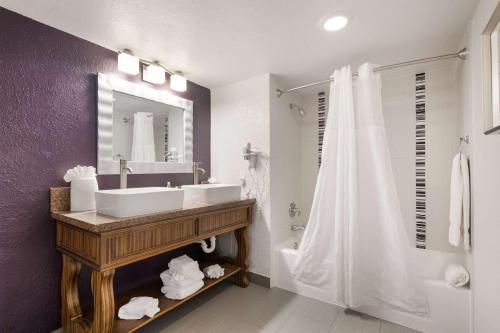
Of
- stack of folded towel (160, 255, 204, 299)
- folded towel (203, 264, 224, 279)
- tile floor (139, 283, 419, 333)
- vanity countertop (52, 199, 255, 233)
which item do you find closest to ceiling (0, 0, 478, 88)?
vanity countertop (52, 199, 255, 233)

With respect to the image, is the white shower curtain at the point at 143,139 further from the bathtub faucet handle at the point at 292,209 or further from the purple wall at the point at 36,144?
the bathtub faucet handle at the point at 292,209

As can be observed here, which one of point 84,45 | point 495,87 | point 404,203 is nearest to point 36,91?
point 84,45

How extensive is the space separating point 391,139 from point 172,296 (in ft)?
7.93

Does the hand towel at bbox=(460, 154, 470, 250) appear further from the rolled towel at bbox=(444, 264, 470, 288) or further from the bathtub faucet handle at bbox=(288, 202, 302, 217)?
the bathtub faucet handle at bbox=(288, 202, 302, 217)

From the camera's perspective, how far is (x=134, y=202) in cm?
139

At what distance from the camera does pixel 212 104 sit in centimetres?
270

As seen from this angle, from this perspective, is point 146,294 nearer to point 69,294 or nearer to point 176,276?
point 176,276

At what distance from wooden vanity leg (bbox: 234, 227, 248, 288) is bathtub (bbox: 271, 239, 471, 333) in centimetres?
37

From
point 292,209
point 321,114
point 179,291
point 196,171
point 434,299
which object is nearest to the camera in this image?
point 434,299

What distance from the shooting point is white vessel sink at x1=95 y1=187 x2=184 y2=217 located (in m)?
1.35

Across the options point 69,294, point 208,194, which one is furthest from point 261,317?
point 69,294

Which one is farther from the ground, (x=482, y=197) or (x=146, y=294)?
(x=482, y=197)

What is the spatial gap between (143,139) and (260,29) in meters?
1.29

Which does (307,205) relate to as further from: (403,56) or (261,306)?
(403,56)
